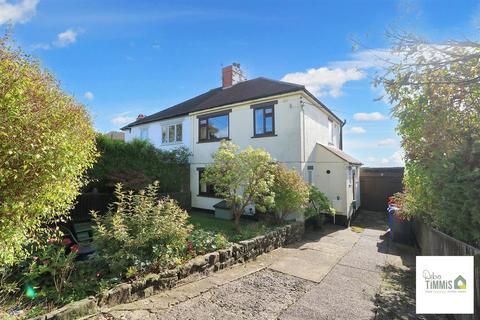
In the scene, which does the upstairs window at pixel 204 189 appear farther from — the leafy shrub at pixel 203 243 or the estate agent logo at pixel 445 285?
the estate agent logo at pixel 445 285

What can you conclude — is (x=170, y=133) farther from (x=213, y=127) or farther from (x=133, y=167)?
(x=133, y=167)

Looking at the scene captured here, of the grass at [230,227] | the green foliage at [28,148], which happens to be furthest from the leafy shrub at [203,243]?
the green foliage at [28,148]

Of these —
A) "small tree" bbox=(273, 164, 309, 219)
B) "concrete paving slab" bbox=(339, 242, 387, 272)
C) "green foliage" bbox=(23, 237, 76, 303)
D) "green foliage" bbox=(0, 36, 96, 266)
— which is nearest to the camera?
"green foliage" bbox=(0, 36, 96, 266)

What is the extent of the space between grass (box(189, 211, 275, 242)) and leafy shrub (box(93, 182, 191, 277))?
2424 millimetres

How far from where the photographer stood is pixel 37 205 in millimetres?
3410

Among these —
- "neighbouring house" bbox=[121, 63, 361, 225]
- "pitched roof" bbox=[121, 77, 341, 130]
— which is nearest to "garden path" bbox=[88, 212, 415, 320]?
"neighbouring house" bbox=[121, 63, 361, 225]

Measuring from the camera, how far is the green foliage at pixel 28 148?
9.65 feet

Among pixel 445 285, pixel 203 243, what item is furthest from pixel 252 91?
pixel 445 285

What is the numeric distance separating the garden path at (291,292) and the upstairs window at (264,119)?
20.2 feet

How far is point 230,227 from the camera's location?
33.9ft

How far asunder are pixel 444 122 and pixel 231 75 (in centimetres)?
1368

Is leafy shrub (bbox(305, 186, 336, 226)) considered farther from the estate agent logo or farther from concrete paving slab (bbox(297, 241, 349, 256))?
the estate agent logo

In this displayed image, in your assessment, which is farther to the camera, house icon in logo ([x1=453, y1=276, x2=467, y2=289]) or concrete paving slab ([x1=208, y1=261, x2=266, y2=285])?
concrete paving slab ([x1=208, y1=261, x2=266, y2=285])

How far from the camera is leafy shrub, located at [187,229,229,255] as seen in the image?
6015mm
